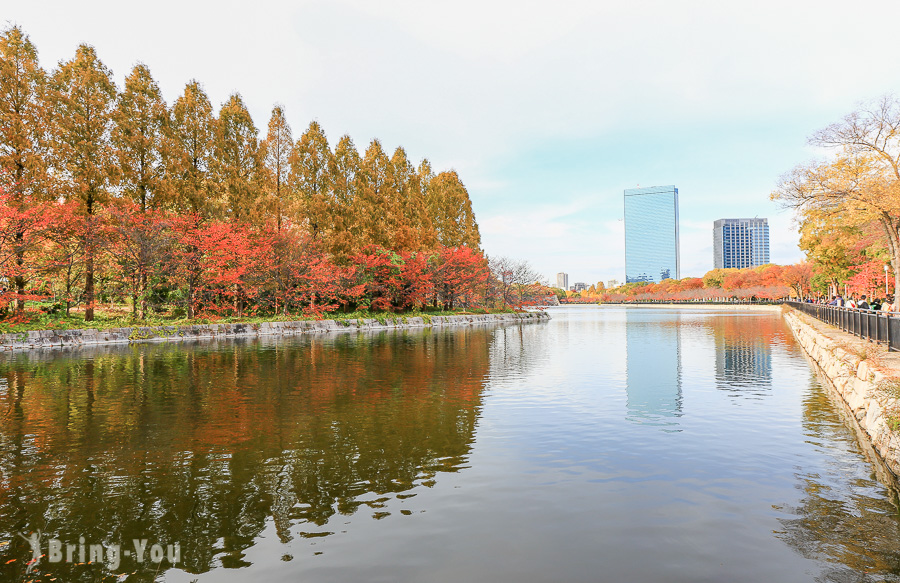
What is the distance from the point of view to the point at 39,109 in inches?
1164

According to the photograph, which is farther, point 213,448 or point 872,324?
point 872,324

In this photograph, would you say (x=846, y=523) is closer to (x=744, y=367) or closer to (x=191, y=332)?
(x=744, y=367)

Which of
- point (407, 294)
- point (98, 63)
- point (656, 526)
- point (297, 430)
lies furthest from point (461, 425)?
point (407, 294)

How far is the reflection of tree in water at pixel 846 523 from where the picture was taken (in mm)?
4711

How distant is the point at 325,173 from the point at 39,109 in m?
20.4

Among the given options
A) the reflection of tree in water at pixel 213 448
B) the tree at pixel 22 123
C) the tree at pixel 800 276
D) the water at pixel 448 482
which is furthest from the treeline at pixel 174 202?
the tree at pixel 800 276

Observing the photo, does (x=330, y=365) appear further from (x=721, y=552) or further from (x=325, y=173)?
(x=325, y=173)

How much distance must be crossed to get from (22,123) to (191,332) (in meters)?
14.7

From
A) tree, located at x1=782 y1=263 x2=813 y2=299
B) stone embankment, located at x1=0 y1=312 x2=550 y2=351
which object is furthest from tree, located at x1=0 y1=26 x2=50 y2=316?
tree, located at x1=782 y1=263 x2=813 y2=299

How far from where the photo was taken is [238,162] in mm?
40156

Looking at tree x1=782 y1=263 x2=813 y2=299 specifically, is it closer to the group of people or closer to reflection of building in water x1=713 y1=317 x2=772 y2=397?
the group of people

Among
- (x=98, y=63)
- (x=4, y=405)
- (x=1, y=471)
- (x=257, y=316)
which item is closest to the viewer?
(x=1, y=471)

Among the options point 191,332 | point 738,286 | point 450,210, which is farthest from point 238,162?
point 738,286

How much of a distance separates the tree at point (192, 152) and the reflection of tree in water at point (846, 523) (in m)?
37.2
